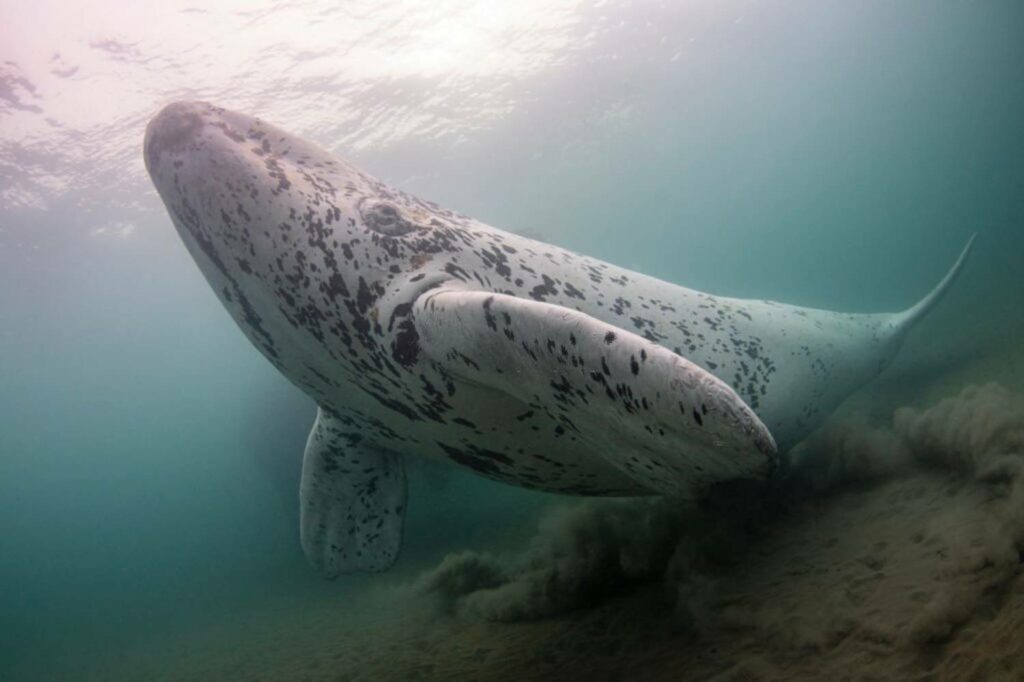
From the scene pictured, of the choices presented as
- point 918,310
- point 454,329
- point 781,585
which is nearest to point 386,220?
point 454,329

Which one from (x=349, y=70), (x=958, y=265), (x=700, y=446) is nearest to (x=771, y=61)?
(x=349, y=70)

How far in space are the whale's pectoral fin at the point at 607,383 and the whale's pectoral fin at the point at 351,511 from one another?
270cm

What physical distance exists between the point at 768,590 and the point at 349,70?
2093 centimetres

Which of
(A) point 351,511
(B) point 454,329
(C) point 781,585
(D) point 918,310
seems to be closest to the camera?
(B) point 454,329

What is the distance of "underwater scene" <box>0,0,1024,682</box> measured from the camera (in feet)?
9.87

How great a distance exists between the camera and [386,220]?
131 inches

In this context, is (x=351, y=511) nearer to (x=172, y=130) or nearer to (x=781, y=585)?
(x=172, y=130)

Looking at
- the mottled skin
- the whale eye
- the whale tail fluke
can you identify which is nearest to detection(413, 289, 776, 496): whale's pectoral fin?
the mottled skin

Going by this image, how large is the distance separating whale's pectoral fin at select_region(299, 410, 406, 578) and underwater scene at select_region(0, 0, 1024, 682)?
3 centimetres

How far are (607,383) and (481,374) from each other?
2.57ft

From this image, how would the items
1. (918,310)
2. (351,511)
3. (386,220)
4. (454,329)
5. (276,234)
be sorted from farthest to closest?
1. (918,310)
2. (351,511)
3. (386,220)
4. (276,234)
5. (454,329)

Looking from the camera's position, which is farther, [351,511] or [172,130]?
[351,511]

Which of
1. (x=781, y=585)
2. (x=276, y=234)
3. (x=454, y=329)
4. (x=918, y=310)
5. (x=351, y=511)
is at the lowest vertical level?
(x=781, y=585)

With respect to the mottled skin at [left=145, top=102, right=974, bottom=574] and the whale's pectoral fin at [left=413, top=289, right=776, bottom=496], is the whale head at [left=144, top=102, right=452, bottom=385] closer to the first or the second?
the mottled skin at [left=145, top=102, right=974, bottom=574]
